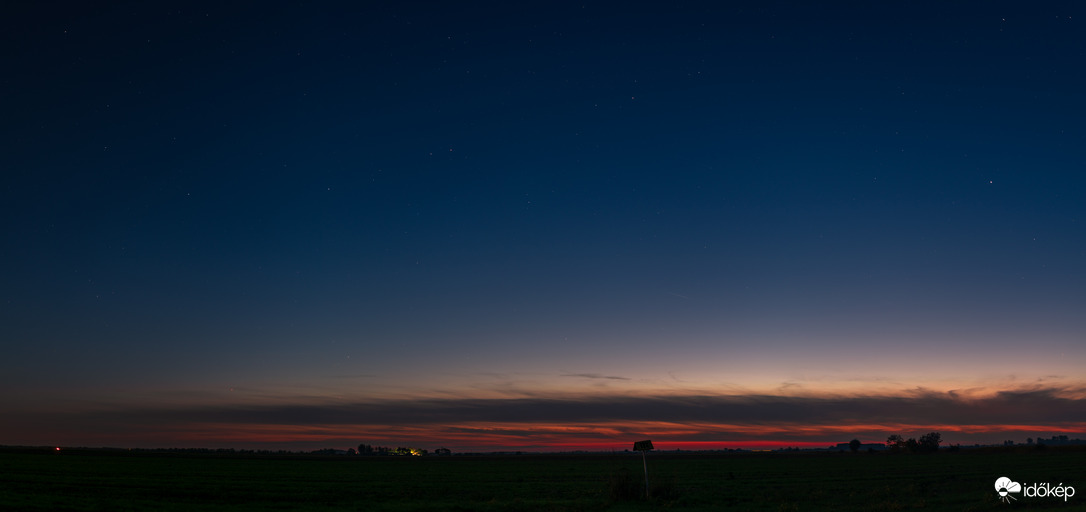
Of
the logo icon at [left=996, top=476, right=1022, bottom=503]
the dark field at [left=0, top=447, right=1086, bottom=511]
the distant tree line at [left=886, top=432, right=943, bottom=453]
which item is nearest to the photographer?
the logo icon at [left=996, top=476, right=1022, bottom=503]

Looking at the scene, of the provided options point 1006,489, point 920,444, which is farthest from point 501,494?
point 920,444

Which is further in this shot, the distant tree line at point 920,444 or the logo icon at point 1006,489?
the distant tree line at point 920,444

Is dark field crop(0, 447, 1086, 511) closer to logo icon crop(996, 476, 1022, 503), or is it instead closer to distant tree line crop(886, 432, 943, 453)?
logo icon crop(996, 476, 1022, 503)

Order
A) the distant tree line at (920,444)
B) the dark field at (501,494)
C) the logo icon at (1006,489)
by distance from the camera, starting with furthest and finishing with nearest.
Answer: the distant tree line at (920,444) < the dark field at (501,494) < the logo icon at (1006,489)

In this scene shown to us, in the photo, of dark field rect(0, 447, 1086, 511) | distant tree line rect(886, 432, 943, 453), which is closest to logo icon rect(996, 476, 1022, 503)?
dark field rect(0, 447, 1086, 511)

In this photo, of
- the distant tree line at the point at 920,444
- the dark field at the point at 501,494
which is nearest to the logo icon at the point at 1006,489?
the dark field at the point at 501,494

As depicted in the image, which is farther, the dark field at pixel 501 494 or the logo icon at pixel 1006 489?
the dark field at pixel 501 494

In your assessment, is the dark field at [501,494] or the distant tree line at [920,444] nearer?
the dark field at [501,494]

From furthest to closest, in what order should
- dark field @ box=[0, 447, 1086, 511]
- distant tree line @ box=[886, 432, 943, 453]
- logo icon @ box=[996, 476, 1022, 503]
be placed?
distant tree line @ box=[886, 432, 943, 453] → dark field @ box=[0, 447, 1086, 511] → logo icon @ box=[996, 476, 1022, 503]

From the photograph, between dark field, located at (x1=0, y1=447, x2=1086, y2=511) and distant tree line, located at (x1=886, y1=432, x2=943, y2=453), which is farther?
distant tree line, located at (x1=886, y1=432, x2=943, y2=453)

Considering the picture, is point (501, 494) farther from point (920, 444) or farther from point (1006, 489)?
point (920, 444)

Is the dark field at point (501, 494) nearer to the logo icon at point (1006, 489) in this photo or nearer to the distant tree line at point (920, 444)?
the logo icon at point (1006, 489)

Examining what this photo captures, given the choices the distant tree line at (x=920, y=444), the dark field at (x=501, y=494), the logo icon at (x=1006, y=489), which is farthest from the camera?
the distant tree line at (x=920, y=444)

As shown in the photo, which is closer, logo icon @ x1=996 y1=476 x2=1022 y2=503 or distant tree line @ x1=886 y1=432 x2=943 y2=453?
logo icon @ x1=996 y1=476 x2=1022 y2=503
